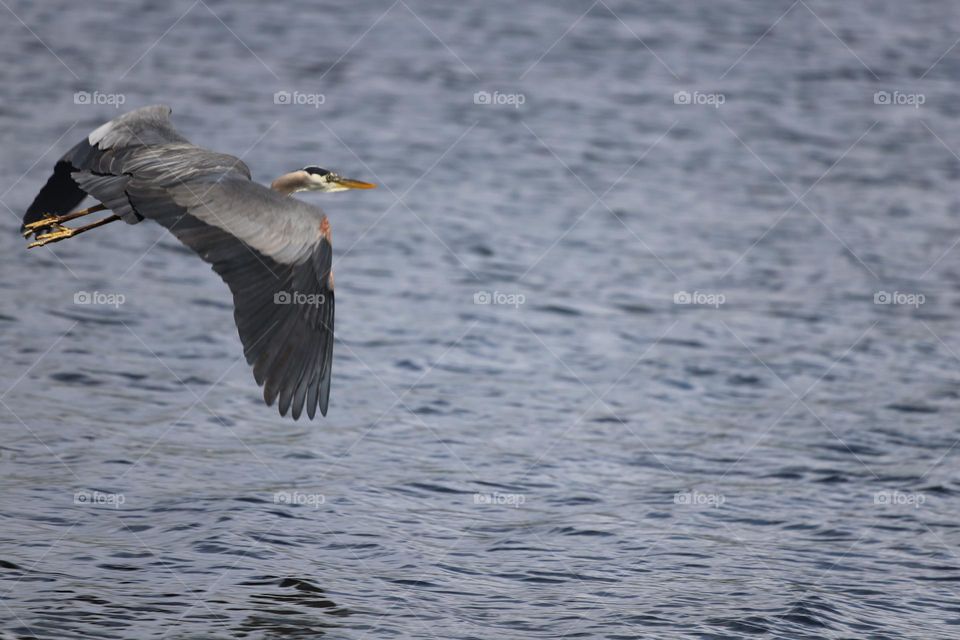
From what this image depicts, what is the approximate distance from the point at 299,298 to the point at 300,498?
2.09 meters

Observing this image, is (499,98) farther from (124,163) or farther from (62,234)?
(124,163)

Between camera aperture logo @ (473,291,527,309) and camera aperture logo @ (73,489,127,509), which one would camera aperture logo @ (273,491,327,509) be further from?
camera aperture logo @ (473,291,527,309)

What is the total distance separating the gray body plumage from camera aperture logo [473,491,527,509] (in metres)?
2.08

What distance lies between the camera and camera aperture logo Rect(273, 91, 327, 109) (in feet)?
67.1

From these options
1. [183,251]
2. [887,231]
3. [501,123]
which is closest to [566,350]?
[183,251]

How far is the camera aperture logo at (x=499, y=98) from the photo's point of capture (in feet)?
69.6

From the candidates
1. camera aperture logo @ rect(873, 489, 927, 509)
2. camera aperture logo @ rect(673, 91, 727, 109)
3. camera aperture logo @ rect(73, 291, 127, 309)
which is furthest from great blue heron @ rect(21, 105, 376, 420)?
camera aperture logo @ rect(673, 91, 727, 109)

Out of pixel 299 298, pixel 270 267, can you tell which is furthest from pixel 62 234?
pixel 299 298

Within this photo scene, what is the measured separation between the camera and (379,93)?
69.7 feet

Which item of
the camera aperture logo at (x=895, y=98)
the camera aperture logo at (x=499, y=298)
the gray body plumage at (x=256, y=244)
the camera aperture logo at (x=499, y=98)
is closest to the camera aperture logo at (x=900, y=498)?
the gray body plumage at (x=256, y=244)

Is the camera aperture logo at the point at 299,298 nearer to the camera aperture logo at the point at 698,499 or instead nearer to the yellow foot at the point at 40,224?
the yellow foot at the point at 40,224

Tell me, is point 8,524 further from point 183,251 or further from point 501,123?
point 501,123

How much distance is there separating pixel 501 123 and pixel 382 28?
4264 mm

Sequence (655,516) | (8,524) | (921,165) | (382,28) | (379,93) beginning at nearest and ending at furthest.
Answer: (8,524) < (655,516) < (921,165) < (379,93) < (382,28)
